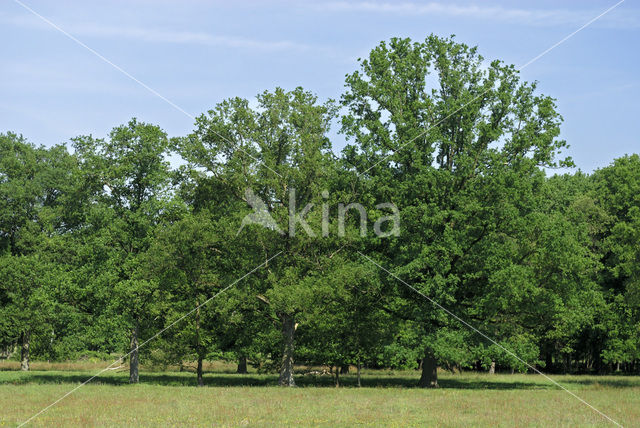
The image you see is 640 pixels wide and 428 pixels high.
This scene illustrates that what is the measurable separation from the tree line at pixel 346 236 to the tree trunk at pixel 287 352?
0.44ft

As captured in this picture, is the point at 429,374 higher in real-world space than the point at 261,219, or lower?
lower

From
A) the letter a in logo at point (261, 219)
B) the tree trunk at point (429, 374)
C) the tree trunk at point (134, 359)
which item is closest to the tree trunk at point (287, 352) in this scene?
the letter a in logo at point (261, 219)

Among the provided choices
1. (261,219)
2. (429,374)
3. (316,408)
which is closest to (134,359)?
(261,219)

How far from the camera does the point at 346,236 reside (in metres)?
35.6

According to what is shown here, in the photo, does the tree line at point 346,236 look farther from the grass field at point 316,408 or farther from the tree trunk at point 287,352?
the grass field at point 316,408

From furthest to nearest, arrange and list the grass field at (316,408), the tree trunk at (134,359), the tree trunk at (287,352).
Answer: the tree trunk at (134,359) < the tree trunk at (287,352) < the grass field at (316,408)

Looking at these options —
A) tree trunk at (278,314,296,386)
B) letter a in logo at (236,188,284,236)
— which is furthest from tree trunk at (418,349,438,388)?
letter a in logo at (236,188,284,236)

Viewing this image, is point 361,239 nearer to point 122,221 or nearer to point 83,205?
point 122,221

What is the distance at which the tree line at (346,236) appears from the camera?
33188 mm

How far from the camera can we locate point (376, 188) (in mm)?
35281

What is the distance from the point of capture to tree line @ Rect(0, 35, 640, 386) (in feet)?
109

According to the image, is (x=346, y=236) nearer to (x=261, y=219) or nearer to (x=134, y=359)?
(x=261, y=219)

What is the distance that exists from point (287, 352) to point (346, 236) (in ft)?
26.3

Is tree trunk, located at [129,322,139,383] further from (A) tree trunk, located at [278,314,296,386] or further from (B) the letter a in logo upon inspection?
(B) the letter a in logo
